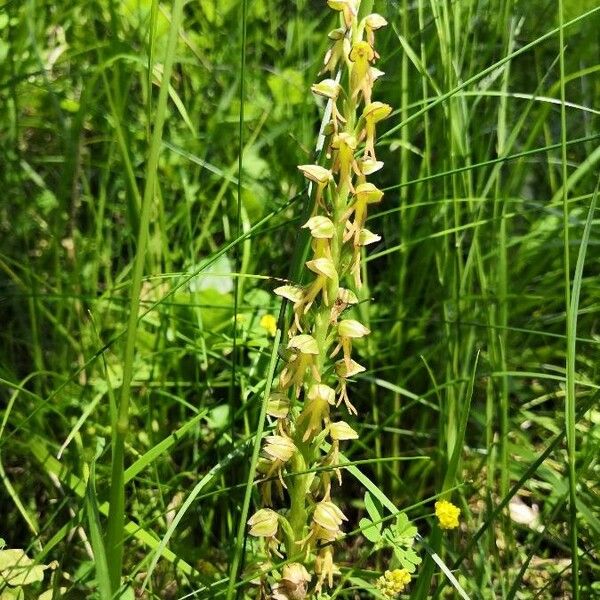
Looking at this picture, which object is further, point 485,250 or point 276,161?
point 276,161

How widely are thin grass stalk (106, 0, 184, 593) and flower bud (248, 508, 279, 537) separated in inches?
7.4

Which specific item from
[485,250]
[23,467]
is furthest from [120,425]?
[485,250]

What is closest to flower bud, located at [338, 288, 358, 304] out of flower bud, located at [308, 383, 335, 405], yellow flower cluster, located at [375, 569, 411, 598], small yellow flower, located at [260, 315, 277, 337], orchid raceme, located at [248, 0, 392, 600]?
orchid raceme, located at [248, 0, 392, 600]

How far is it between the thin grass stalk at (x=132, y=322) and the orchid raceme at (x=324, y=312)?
0.20 meters

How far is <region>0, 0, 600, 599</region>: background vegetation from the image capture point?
1.43 m

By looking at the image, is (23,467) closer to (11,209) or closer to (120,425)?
(11,209)

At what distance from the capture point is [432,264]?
6.23 ft

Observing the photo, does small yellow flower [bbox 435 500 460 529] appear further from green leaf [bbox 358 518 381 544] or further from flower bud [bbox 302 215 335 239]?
flower bud [bbox 302 215 335 239]

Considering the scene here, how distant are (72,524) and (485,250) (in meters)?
1.15

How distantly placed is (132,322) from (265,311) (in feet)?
3.51

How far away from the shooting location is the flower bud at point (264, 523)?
104 centimetres

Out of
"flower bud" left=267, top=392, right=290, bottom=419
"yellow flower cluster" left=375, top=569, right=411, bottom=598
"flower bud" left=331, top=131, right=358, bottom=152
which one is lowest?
"yellow flower cluster" left=375, top=569, right=411, bottom=598

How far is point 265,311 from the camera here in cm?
187

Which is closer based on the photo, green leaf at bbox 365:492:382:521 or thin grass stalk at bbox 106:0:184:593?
thin grass stalk at bbox 106:0:184:593
